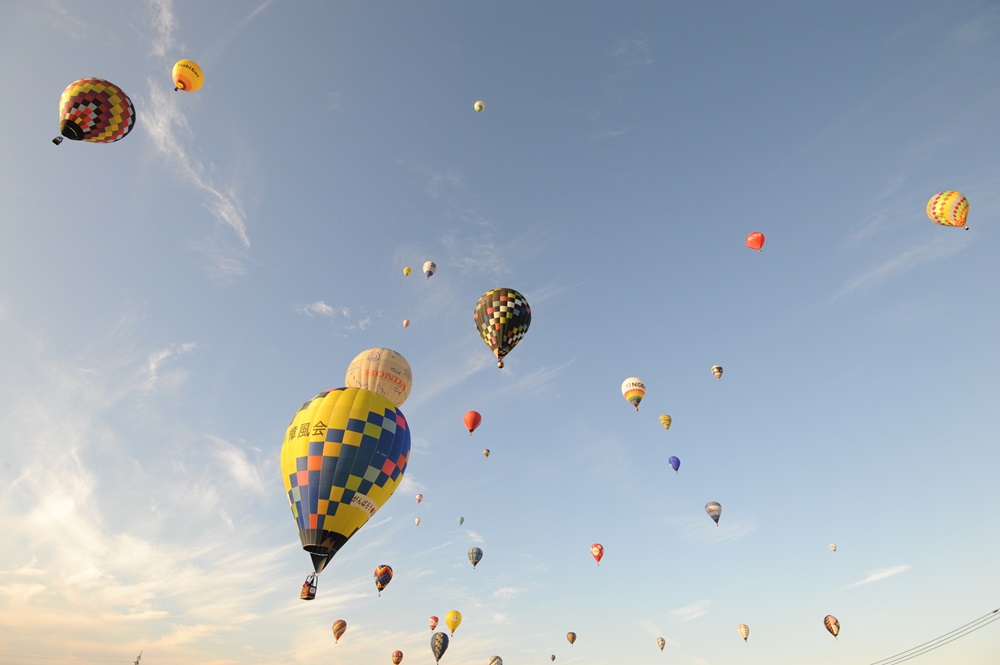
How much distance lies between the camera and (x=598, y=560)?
140 ft

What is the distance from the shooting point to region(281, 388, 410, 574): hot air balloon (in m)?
17.4

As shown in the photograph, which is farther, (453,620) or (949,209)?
(453,620)

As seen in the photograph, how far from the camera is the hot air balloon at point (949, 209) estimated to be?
31.0 meters

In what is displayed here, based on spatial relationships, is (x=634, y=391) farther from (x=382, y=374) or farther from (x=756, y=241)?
(x=382, y=374)

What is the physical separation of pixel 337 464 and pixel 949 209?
40.3m

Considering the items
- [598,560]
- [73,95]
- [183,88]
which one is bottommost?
[598,560]

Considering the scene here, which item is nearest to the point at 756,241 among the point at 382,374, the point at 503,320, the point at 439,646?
the point at 503,320

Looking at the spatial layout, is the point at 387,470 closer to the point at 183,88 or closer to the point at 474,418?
the point at 474,418

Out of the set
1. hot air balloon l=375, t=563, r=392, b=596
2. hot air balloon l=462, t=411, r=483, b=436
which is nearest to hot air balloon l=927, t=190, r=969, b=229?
hot air balloon l=462, t=411, r=483, b=436

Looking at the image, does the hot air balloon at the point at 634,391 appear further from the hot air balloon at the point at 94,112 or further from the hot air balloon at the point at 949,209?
the hot air balloon at the point at 94,112

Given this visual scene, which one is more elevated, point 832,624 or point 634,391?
point 634,391

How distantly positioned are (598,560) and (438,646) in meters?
15.9

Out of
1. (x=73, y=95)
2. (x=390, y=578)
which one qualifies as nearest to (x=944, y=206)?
(x=390, y=578)

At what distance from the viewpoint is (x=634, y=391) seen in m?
39.5
